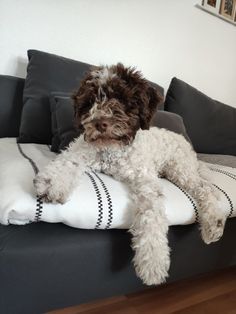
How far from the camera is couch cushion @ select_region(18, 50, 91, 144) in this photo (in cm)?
169

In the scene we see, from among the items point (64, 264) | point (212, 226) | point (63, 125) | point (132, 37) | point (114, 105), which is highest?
point (132, 37)

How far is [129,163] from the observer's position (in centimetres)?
120

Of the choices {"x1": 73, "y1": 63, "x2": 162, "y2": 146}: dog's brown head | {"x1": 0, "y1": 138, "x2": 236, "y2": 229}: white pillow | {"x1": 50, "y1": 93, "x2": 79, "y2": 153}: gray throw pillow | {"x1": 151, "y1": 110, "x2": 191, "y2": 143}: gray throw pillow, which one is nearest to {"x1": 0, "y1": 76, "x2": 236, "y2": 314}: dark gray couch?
{"x1": 0, "y1": 138, "x2": 236, "y2": 229}: white pillow

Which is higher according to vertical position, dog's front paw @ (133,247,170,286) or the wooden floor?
dog's front paw @ (133,247,170,286)

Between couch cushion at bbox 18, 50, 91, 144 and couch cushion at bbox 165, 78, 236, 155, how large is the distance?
804 millimetres

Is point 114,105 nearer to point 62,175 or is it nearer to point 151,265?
point 62,175

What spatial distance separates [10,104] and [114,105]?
102 centimetres

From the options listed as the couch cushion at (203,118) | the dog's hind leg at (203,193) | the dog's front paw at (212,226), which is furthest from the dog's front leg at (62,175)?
the couch cushion at (203,118)

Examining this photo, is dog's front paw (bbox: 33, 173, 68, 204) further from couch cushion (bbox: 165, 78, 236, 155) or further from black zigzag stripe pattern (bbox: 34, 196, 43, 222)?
couch cushion (bbox: 165, 78, 236, 155)

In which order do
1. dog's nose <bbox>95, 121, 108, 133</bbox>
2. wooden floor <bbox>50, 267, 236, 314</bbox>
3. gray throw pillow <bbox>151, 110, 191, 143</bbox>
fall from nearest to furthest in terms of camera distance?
dog's nose <bbox>95, 121, 108, 133</bbox>, wooden floor <bbox>50, 267, 236, 314</bbox>, gray throw pillow <bbox>151, 110, 191, 143</bbox>

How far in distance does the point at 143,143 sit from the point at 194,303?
0.82 metres

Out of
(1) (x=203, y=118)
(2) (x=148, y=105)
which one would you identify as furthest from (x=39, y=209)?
(1) (x=203, y=118)

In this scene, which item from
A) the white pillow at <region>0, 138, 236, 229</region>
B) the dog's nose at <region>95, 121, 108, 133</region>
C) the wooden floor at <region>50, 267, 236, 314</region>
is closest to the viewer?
the white pillow at <region>0, 138, 236, 229</region>

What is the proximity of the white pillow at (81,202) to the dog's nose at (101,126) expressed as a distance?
181 millimetres
